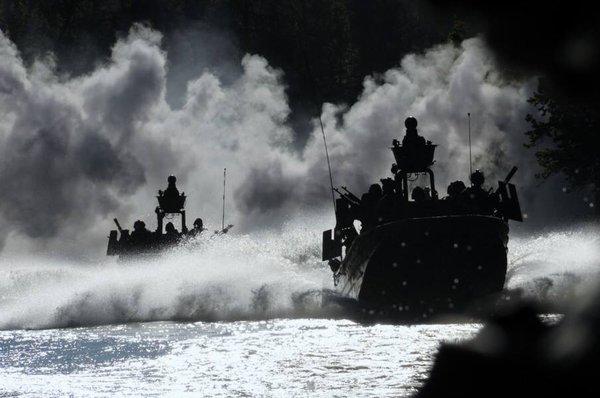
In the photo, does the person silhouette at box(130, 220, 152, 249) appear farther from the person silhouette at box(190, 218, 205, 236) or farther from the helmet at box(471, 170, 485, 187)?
the helmet at box(471, 170, 485, 187)

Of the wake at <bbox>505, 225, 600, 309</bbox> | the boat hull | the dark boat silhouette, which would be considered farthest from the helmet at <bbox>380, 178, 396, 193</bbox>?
the wake at <bbox>505, 225, 600, 309</bbox>

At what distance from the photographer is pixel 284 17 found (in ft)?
404

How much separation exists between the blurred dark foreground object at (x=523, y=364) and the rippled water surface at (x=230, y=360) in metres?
0.58

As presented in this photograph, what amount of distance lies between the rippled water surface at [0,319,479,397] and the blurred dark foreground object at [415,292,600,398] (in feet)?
1.91

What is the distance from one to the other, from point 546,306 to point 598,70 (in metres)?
21.2

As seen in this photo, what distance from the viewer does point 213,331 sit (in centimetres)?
2642

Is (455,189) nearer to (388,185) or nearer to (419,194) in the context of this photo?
(419,194)

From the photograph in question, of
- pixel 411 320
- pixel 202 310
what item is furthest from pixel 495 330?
pixel 202 310

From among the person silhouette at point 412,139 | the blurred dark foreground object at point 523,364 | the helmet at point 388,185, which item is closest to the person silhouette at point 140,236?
the helmet at point 388,185

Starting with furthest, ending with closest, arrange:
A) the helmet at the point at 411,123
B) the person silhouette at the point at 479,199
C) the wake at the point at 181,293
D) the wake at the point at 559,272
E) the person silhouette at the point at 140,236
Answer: the person silhouette at the point at 140,236 → the wake at the point at 181,293 → the helmet at the point at 411,123 → the wake at the point at 559,272 → the person silhouette at the point at 479,199

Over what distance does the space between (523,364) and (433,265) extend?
15.4 m

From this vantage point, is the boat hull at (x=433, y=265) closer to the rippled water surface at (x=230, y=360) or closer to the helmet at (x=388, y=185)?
the rippled water surface at (x=230, y=360)

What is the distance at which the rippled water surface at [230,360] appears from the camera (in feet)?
45.6

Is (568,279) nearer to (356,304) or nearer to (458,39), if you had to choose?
(356,304)
